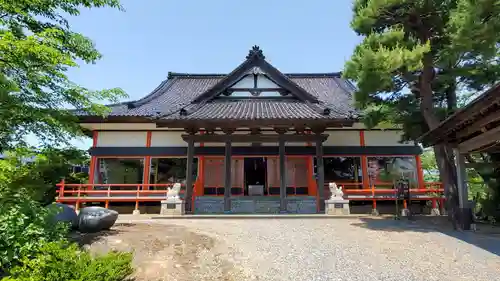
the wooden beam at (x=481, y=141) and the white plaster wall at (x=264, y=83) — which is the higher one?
the white plaster wall at (x=264, y=83)

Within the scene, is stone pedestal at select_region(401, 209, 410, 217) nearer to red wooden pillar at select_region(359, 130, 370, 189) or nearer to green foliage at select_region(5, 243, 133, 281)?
red wooden pillar at select_region(359, 130, 370, 189)

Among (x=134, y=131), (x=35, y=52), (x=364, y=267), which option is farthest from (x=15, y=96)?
(x=134, y=131)

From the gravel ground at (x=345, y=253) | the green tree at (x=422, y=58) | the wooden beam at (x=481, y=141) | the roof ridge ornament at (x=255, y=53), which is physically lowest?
the gravel ground at (x=345, y=253)

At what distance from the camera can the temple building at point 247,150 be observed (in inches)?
454

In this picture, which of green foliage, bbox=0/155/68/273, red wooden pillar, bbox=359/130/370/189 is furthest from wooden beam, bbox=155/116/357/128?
green foliage, bbox=0/155/68/273

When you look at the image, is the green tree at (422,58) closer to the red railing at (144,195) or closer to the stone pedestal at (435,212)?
the red railing at (144,195)

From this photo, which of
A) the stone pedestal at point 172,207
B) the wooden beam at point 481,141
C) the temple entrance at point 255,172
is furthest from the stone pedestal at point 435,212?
the stone pedestal at point 172,207

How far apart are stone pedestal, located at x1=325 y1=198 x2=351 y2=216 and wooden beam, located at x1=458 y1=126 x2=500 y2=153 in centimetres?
392

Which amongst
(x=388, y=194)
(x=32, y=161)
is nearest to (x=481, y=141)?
Answer: (x=388, y=194)

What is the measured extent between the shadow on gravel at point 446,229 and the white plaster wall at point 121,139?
9.61 m

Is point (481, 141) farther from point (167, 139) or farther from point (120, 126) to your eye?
point (120, 126)

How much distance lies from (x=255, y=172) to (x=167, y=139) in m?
4.57

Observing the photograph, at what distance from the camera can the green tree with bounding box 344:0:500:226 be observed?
7609mm

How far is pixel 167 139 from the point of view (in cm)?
1316
